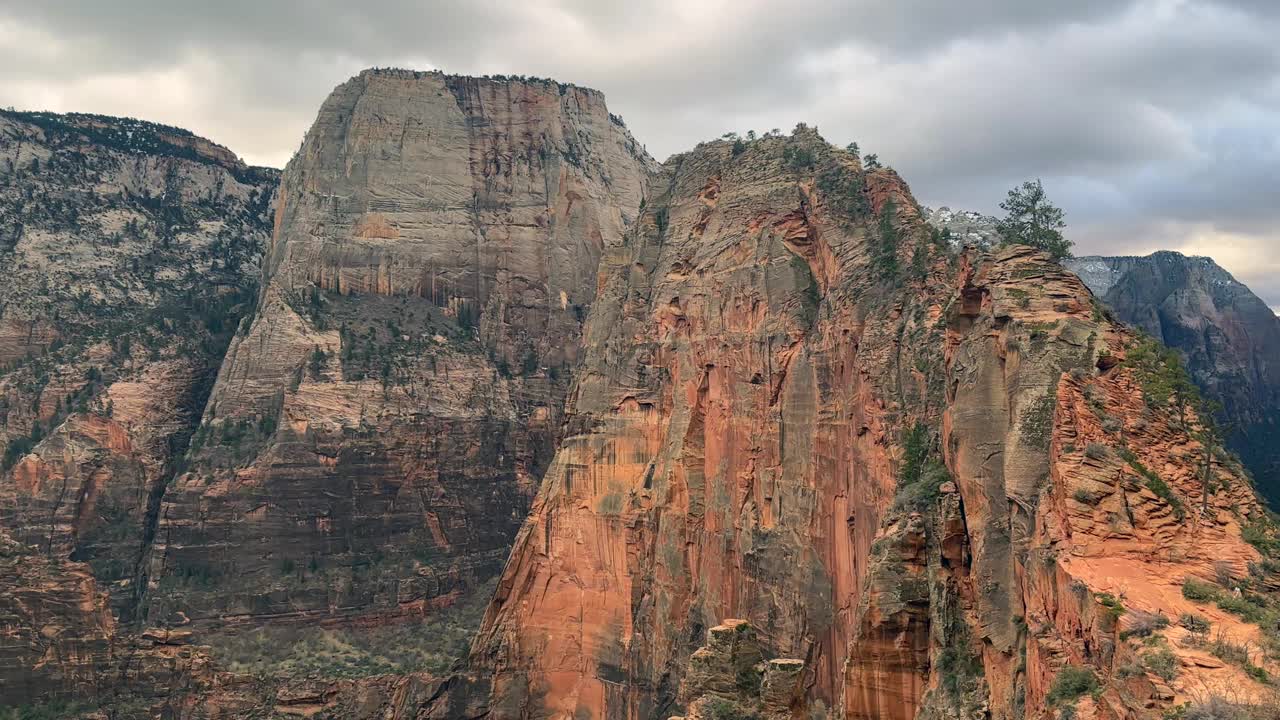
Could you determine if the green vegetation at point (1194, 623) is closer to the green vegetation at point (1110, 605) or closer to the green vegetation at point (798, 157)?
the green vegetation at point (1110, 605)

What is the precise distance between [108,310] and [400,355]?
75.0 feet

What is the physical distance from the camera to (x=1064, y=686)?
22.1 meters

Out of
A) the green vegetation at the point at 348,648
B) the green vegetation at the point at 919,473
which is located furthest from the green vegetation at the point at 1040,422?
the green vegetation at the point at 348,648

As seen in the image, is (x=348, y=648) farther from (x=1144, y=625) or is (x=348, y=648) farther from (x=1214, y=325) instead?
(x=1144, y=625)

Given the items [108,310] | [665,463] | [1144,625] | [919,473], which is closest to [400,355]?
[108,310]

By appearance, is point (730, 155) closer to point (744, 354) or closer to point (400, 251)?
point (744, 354)

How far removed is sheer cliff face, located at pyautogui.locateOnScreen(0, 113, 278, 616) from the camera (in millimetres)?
83125

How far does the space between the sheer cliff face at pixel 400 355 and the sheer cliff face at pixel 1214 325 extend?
4071cm

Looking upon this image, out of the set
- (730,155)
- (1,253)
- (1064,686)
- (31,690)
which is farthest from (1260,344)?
(1,253)

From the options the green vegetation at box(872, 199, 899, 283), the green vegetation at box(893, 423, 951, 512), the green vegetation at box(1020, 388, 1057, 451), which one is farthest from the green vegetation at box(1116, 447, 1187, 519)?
the green vegetation at box(872, 199, 899, 283)

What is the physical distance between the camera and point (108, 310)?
93.8 m

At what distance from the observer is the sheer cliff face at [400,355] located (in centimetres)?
8244

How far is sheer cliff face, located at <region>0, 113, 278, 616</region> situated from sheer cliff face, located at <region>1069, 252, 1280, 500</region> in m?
63.9

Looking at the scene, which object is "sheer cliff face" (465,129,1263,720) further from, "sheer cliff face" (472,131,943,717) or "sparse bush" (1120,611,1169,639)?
"sparse bush" (1120,611,1169,639)
